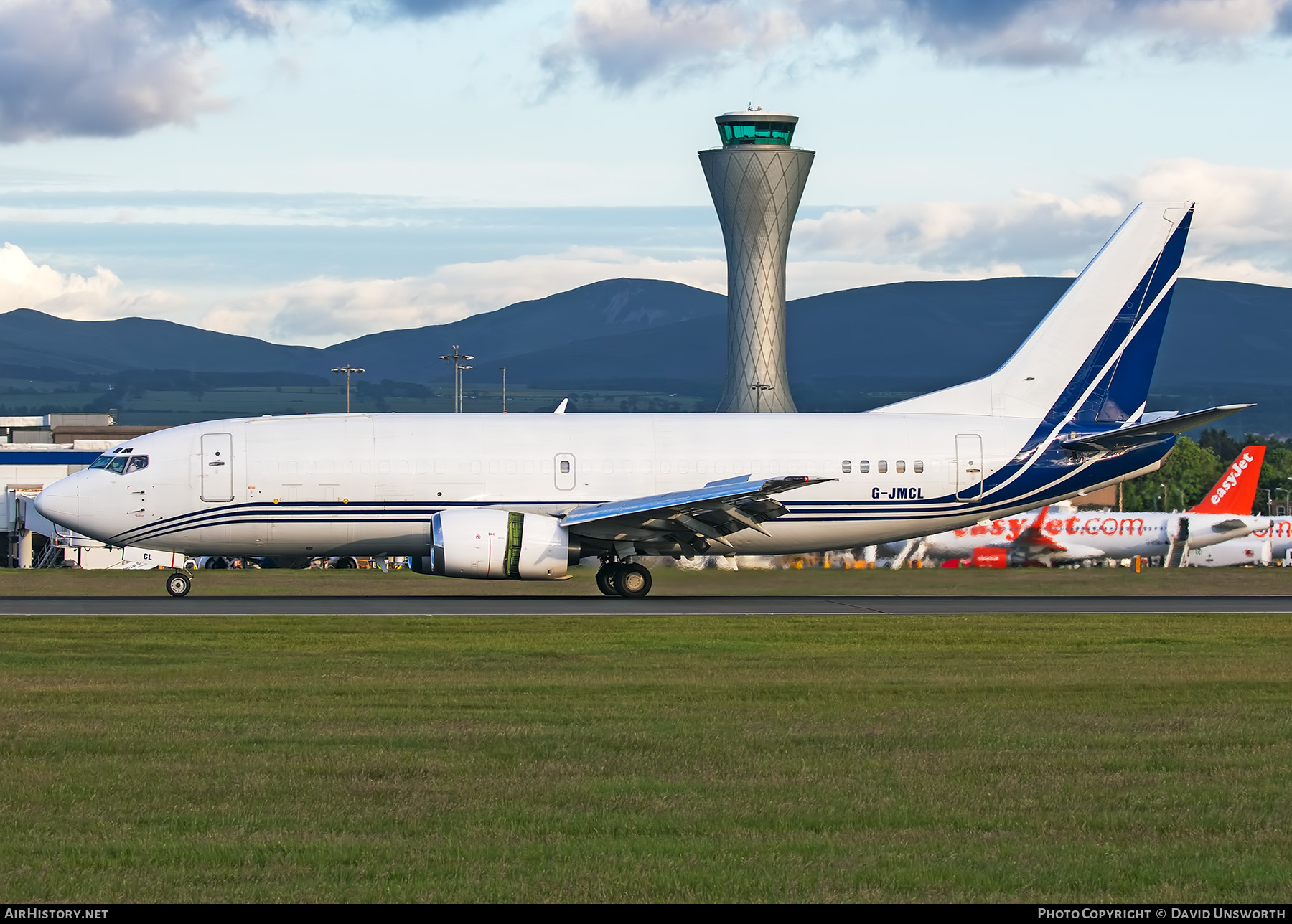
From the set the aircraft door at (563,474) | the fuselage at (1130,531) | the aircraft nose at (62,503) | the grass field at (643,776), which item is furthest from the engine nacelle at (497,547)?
the fuselage at (1130,531)

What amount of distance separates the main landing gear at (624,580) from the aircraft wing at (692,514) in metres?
→ 0.76

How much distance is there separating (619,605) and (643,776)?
68.8 feet

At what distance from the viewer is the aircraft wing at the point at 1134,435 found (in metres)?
35.3

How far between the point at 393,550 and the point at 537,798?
982 inches

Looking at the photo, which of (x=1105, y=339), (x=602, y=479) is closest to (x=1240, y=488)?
(x=1105, y=339)

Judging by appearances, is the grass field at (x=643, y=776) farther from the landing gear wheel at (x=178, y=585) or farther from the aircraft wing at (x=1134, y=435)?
the landing gear wheel at (x=178, y=585)

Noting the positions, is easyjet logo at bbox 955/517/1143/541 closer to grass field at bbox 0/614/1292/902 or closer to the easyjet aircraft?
the easyjet aircraft

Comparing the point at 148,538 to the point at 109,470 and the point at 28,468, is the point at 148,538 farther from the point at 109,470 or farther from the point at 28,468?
the point at 28,468

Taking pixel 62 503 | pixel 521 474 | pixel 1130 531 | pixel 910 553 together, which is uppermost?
pixel 521 474

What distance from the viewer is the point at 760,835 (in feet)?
33.4

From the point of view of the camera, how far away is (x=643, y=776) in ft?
40.6

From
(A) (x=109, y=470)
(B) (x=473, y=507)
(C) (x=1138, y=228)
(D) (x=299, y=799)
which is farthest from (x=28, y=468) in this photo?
(D) (x=299, y=799)

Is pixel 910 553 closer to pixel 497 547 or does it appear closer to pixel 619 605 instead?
pixel 619 605

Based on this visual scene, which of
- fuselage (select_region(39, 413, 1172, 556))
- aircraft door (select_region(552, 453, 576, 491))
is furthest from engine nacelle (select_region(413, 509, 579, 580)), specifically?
aircraft door (select_region(552, 453, 576, 491))
